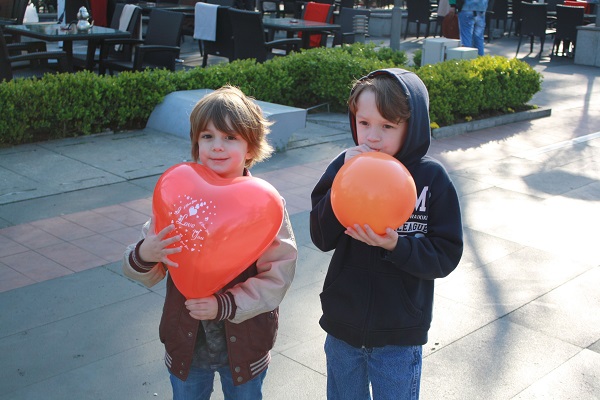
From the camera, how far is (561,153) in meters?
8.74

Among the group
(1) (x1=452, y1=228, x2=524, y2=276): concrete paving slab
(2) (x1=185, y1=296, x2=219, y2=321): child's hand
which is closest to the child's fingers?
(2) (x1=185, y1=296, x2=219, y2=321): child's hand

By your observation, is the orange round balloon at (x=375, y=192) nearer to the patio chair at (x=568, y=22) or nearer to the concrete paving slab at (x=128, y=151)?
the concrete paving slab at (x=128, y=151)

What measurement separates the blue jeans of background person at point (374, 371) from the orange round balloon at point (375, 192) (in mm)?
Answer: 496

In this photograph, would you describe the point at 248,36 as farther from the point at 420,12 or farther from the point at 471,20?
the point at 420,12

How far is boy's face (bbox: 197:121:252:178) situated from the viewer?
2484 mm

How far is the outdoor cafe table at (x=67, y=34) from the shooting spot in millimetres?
9734

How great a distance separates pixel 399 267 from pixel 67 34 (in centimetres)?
839

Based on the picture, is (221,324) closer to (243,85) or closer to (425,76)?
(243,85)

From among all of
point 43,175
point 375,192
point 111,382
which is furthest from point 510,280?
point 43,175

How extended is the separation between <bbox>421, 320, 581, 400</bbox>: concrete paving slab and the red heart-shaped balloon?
167cm

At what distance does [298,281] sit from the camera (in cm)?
498

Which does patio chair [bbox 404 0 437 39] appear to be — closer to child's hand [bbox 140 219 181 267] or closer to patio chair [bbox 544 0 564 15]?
patio chair [bbox 544 0 564 15]

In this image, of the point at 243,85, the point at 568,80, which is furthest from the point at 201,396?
the point at 568,80

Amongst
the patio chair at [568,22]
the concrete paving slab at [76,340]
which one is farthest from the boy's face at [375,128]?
the patio chair at [568,22]
